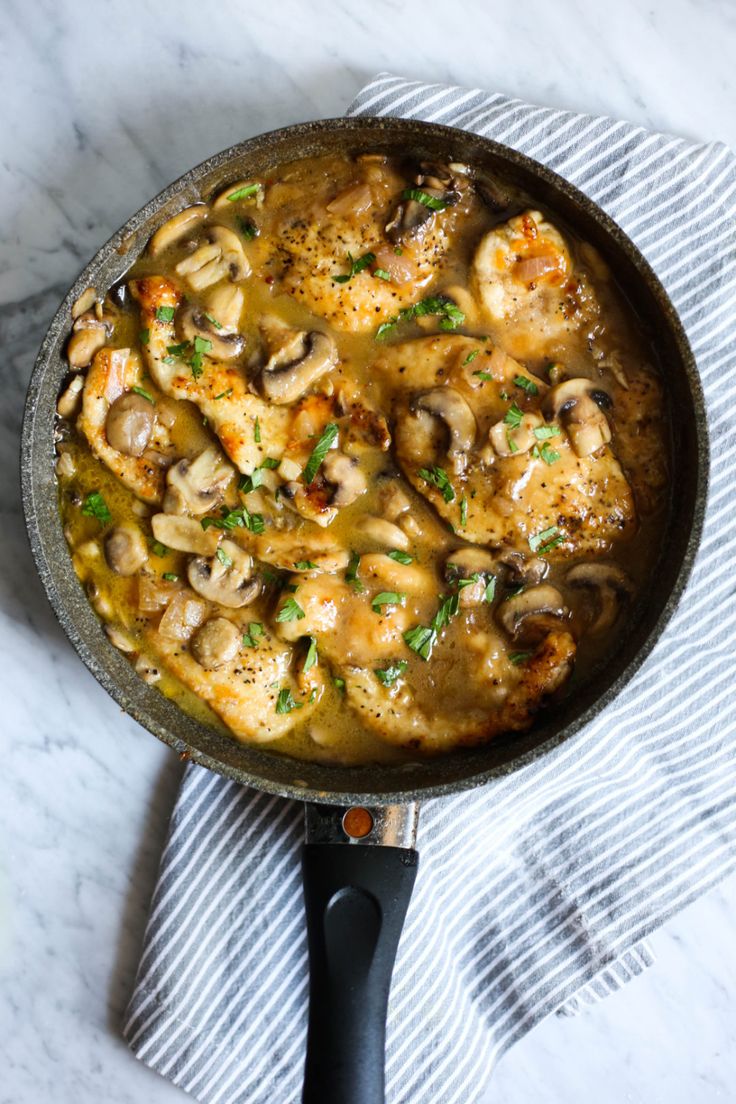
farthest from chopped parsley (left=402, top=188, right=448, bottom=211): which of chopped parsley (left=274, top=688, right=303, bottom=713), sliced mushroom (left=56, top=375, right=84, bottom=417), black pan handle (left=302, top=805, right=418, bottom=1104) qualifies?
black pan handle (left=302, top=805, right=418, bottom=1104)

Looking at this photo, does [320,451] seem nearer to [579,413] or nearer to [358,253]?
[358,253]

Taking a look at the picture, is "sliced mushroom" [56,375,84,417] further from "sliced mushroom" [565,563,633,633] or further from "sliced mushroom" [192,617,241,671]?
"sliced mushroom" [565,563,633,633]

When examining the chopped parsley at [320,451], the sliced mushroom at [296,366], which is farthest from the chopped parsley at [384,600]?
the sliced mushroom at [296,366]

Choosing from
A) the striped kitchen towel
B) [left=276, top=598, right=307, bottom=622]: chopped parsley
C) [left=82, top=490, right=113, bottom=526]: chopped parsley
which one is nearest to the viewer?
[left=276, top=598, right=307, bottom=622]: chopped parsley

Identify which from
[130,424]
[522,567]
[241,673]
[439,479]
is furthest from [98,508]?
[522,567]

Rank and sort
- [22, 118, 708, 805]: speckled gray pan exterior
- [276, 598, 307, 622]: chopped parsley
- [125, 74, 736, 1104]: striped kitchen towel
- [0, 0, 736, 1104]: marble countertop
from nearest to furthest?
[22, 118, 708, 805]: speckled gray pan exterior → [276, 598, 307, 622]: chopped parsley → [125, 74, 736, 1104]: striped kitchen towel → [0, 0, 736, 1104]: marble countertop

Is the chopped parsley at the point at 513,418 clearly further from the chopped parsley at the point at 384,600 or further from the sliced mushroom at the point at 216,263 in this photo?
the sliced mushroom at the point at 216,263

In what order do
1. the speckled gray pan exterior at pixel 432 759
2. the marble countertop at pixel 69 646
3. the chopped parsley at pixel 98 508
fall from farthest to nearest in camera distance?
1. the marble countertop at pixel 69 646
2. the chopped parsley at pixel 98 508
3. the speckled gray pan exterior at pixel 432 759
